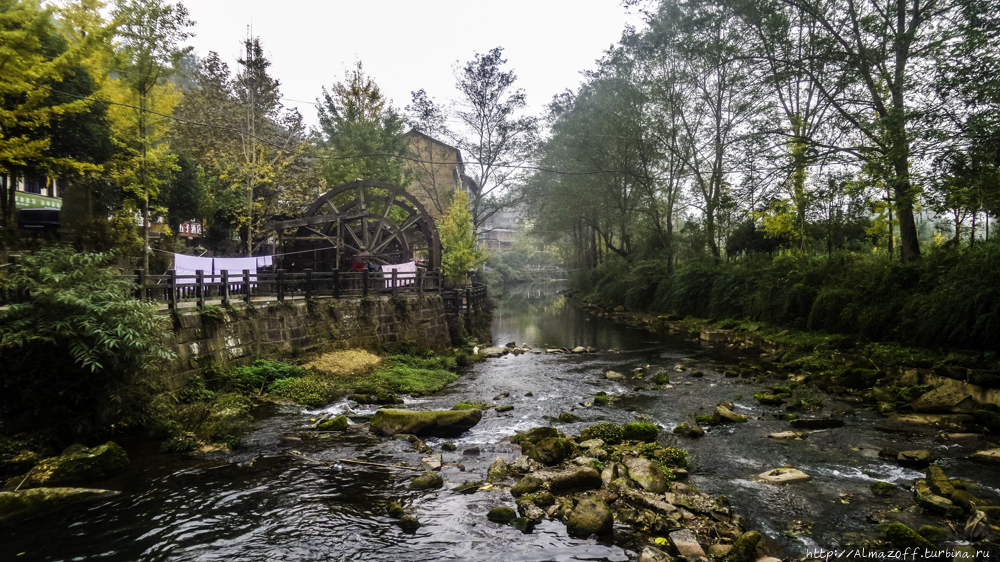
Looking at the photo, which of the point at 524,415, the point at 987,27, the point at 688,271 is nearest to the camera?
the point at 987,27

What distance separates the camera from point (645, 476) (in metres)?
5.41

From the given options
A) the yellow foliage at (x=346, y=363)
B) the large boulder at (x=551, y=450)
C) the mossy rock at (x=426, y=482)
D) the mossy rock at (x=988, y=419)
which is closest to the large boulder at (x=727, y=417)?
the large boulder at (x=551, y=450)

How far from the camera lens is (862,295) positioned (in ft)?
38.1

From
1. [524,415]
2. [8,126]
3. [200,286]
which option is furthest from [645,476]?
[8,126]

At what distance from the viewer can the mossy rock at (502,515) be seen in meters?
4.81

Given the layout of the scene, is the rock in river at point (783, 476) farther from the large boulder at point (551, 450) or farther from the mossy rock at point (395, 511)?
the mossy rock at point (395, 511)

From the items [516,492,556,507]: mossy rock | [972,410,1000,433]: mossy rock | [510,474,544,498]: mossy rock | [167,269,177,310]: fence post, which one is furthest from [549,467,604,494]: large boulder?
[167,269,177,310]: fence post

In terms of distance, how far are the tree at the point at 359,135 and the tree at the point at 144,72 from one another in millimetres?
9430

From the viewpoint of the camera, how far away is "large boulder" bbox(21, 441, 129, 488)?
5.21m

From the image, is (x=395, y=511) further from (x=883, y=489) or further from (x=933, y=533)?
(x=883, y=489)

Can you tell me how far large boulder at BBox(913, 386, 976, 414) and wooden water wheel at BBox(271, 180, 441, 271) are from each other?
56.8ft

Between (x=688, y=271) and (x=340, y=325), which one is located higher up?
(x=688, y=271)

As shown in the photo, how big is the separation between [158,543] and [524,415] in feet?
18.3

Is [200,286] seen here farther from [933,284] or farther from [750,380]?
[933,284]
